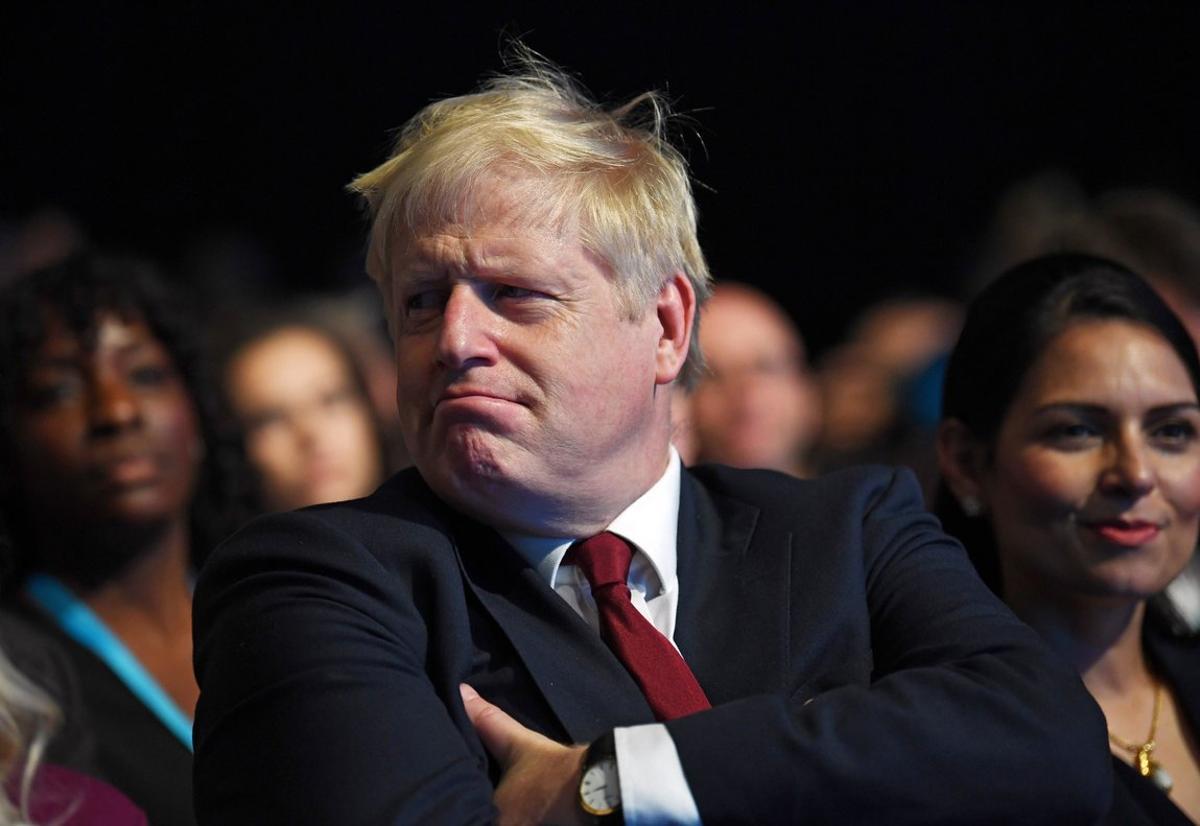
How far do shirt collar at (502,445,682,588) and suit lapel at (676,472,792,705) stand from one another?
2 cm

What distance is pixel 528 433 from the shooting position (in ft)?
7.68

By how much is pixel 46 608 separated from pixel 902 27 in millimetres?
4500

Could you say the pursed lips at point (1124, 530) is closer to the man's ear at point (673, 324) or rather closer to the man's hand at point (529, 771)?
the man's ear at point (673, 324)

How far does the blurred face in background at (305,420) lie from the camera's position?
4.89 m

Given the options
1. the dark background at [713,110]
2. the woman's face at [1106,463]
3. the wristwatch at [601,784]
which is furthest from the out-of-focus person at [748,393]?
the wristwatch at [601,784]

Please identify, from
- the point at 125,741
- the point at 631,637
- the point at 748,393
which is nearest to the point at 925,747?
the point at 631,637

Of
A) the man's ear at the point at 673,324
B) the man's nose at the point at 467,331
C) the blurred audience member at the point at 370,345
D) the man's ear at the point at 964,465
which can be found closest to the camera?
the man's nose at the point at 467,331

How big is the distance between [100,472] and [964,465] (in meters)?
1.94

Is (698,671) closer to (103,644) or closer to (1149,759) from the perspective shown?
(1149,759)

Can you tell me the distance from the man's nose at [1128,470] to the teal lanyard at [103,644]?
1.94m

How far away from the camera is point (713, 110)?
22.6 feet

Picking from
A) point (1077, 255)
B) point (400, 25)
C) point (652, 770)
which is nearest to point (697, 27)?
point (400, 25)

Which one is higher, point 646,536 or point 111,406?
point 646,536

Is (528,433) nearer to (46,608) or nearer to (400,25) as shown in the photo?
(46,608)
